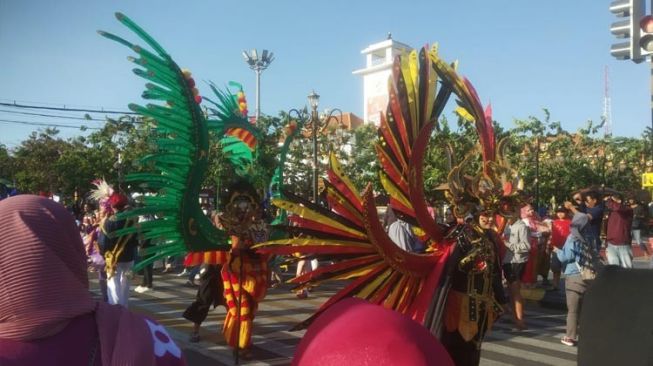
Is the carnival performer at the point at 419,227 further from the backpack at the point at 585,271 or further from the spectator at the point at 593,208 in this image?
the spectator at the point at 593,208

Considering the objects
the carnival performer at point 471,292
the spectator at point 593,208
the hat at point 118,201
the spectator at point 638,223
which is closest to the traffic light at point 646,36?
the spectator at point 593,208

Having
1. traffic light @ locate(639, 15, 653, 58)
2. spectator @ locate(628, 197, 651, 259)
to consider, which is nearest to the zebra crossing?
traffic light @ locate(639, 15, 653, 58)

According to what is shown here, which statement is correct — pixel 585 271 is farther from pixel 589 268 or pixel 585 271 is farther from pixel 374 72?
pixel 374 72

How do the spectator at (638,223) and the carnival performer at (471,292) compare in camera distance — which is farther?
the spectator at (638,223)

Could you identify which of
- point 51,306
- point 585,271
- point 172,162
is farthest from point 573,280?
point 51,306

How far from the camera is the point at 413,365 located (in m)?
1.10

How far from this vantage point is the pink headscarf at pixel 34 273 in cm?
128

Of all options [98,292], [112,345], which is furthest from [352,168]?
[112,345]

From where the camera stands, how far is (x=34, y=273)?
1.29 meters

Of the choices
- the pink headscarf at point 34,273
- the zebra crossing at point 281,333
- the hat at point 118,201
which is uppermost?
the hat at point 118,201

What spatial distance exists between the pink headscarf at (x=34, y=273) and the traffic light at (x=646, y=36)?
27.1 ft

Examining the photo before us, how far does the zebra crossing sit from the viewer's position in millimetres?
5988

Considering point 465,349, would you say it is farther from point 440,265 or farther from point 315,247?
point 315,247

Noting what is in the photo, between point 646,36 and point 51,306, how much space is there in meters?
8.43
